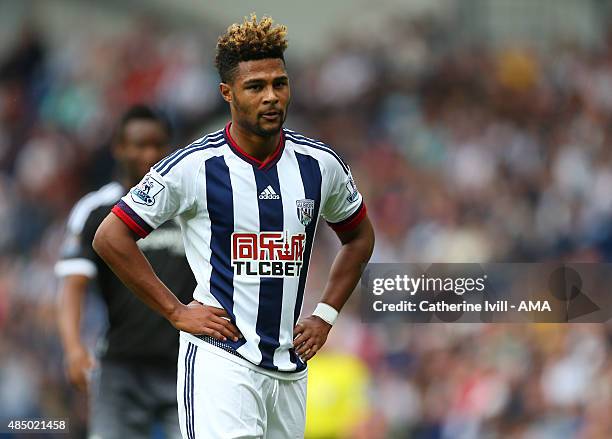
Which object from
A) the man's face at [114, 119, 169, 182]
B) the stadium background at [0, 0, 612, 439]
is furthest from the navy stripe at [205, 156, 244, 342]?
the stadium background at [0, 0, 612, 439]

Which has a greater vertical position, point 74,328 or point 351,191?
point 351,191

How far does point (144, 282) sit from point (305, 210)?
0.61 m

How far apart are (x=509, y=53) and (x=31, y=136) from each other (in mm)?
5031

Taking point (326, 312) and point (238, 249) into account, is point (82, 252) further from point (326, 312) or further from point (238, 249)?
point (238, 249)

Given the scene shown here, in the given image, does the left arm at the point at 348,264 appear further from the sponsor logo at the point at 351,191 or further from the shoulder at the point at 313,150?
the shoulder at the point at 313,150

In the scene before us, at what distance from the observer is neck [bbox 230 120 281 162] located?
4141mm

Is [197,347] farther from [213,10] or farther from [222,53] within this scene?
[213,10]

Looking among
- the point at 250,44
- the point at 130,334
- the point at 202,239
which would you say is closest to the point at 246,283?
the point at 202,239

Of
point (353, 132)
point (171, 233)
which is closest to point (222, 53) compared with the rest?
point (171, 233)

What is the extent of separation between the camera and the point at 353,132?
38.4 ft

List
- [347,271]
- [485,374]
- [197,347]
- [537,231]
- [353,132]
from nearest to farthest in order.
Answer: [197,347], [347,271], [485,374], [537,231], [353,132]

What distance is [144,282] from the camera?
4.08 meters

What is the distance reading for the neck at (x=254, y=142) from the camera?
414 cm

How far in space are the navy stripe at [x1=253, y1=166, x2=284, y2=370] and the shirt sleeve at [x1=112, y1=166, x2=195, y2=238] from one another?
25 cm
